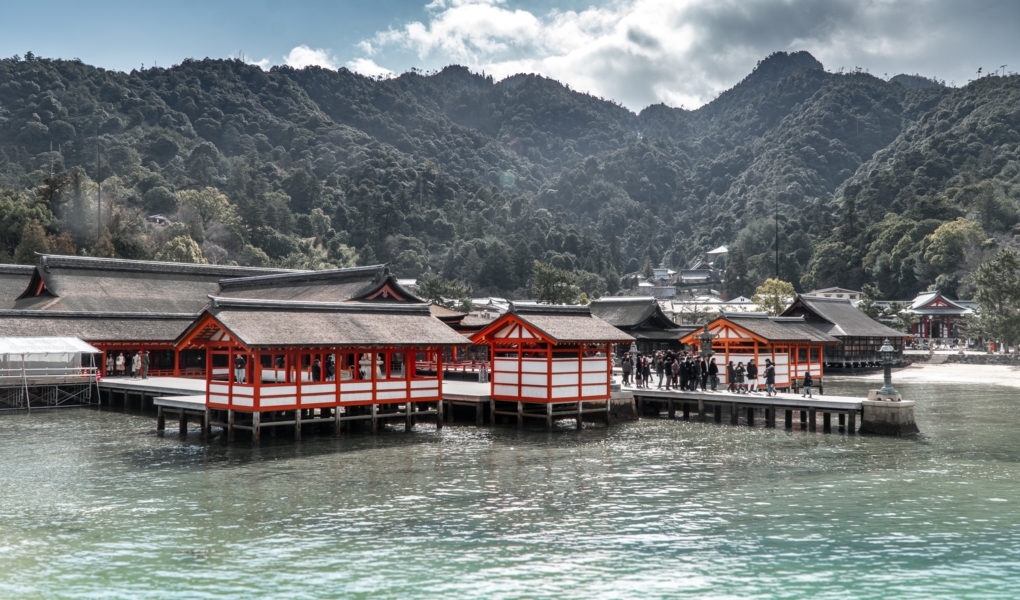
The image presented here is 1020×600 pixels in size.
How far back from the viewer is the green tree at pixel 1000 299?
222ft

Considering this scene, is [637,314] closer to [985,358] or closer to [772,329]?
[772,329]

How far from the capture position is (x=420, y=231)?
159 m

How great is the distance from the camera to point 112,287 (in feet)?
168

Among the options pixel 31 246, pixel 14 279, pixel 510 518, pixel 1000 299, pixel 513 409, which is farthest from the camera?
pixel 31 246

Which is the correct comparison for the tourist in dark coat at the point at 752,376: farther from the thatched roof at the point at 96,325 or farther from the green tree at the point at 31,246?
the green tree at the point at 31,246

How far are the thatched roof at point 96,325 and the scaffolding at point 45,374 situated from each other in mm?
1242

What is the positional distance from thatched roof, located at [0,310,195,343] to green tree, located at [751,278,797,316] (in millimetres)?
57205

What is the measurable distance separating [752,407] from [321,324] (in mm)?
17581

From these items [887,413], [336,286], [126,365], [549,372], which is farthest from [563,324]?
[126,365]

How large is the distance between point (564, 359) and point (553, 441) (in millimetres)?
3900

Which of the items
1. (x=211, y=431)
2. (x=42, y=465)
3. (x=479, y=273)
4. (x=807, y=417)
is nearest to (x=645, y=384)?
(x=807, y=417)

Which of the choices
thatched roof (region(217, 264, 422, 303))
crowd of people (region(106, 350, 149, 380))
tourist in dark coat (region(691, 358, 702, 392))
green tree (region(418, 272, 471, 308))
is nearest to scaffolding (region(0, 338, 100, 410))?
crowd of people (region(106, 350, 149, 380))

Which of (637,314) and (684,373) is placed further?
(637,314)

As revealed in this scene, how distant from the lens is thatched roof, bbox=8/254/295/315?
48875mm
